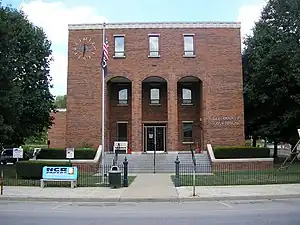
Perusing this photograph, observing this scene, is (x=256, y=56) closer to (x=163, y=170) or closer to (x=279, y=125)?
(x=279, y=125)

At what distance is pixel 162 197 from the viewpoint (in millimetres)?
16328

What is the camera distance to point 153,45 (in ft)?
124

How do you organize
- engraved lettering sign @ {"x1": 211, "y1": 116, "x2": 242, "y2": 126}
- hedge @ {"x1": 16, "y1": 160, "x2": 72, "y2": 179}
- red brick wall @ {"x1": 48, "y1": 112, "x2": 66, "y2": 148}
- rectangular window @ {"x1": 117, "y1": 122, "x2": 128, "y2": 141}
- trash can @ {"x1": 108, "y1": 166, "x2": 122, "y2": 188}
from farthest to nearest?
1. red brick wall @ {"x1": 48, "y1": 112, "x2": 66, "y2": 148}
2. rectangular window @ {"x1": 117, "y1": 122, "x2": 128, "y2": 141}
3. engraved lettering sign @ {"x1": 211, "y1": 116, "x2": 242, "y2": 126}
4. hedge @ {"x1": 16, "y1": 160, "x2": 72, "y2": 179}
5. trash can @ {"x1": 108, "y1": 166, "x2": 122, "y2": 188}

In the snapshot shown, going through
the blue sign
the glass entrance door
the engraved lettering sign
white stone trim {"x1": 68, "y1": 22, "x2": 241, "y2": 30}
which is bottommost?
the blue sign

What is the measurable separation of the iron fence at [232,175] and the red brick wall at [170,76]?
6.12 m

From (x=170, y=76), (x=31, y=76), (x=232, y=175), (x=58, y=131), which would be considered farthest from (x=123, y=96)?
(x=58, y=131)

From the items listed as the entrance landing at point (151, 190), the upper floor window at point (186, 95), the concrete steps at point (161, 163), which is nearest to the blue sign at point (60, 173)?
the entrance landing at point (151, 190)

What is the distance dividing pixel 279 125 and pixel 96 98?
54.4 ft

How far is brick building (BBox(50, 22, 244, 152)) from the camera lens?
120 ft

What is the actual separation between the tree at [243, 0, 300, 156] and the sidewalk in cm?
1453

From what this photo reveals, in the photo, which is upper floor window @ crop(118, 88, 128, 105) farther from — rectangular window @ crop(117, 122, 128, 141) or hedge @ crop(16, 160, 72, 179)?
hedge @ crop(16, 160, 72, 179)

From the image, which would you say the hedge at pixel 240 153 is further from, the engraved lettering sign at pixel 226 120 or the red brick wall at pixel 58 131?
the red brick wall at pixel 58 131

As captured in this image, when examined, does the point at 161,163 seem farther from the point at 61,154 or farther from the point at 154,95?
the point at 154,95

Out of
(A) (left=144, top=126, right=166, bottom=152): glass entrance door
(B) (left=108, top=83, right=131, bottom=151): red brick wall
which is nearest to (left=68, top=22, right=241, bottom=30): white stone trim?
(B) (left=108, top=83, right=131, bottom=151): red brick wall
